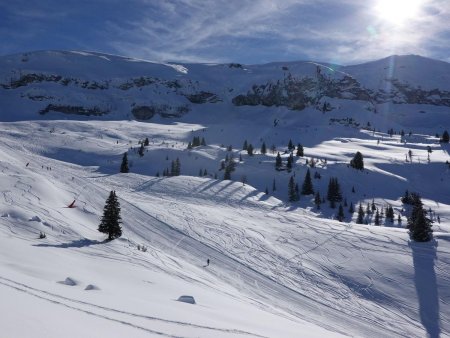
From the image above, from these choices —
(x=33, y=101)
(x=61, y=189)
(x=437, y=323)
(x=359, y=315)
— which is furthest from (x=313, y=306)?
(x=33, y=101)

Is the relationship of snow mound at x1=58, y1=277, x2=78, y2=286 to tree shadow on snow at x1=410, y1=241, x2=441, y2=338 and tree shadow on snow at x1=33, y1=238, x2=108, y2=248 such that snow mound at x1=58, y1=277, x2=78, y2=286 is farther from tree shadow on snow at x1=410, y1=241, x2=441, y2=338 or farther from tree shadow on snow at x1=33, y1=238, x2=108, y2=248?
tree shadow on snow at x1=410, y1=241, x2=441, y2=338

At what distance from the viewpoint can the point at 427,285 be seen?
27.2 meters

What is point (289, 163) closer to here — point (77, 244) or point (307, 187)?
point (307, 187)

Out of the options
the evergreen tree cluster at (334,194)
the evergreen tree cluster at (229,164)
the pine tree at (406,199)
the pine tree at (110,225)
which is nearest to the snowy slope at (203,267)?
the pine tree at (110,225)

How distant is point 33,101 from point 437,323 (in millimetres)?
191621

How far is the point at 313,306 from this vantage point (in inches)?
910

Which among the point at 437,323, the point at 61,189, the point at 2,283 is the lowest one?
the point at 437,323

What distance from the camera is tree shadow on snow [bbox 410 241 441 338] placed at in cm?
2323

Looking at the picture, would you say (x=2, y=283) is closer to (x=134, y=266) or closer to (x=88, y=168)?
(x=134, y=266)

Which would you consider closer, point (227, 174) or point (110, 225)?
point (110, 225)

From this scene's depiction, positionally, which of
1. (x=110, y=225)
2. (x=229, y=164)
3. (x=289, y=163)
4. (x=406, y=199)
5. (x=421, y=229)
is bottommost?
(x=406, y=199)

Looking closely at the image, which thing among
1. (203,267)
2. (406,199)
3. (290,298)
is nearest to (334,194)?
(406,199)

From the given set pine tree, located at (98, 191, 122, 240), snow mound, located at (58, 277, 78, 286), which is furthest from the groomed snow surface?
pine tree, located at (98, 191, 122, 240)

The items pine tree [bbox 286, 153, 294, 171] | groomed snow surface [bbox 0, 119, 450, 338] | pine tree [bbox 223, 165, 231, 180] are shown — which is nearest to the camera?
groomed snow surface [bbox 0, 119, 450, 338]
